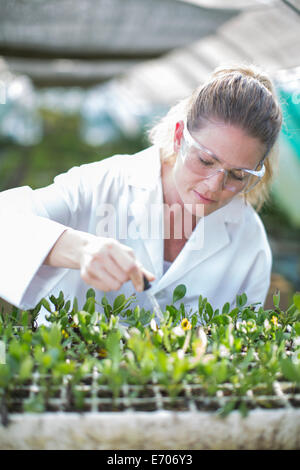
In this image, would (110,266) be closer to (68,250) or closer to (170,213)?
(68,250)

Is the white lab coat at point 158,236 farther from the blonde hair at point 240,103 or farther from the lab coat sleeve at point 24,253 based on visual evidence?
the blonde hair at point 240,103

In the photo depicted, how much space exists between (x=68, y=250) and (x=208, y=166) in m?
0.57

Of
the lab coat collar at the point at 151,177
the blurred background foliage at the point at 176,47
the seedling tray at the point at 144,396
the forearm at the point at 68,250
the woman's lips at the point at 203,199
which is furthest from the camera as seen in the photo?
the blurred background foliage at the point at 176,47

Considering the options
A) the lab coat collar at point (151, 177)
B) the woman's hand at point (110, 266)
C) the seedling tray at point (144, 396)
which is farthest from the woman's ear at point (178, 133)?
the seedling tray at point (144, 396)

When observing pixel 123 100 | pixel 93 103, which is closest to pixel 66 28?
pixel 123 100

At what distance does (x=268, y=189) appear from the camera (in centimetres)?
207

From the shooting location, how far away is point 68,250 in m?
1.24

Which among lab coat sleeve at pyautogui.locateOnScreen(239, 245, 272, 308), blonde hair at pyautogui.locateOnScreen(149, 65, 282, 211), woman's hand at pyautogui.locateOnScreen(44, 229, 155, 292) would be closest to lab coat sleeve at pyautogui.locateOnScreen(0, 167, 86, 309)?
woman's hand at pyautogui.locateOnScreen(44, 229, 155, 292)

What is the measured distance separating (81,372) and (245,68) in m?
1.22

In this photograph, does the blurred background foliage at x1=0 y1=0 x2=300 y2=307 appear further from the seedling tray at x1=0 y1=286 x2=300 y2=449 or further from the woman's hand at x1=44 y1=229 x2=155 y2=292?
the seedling tray at x1=0 y1=286 x2=300 y2=449

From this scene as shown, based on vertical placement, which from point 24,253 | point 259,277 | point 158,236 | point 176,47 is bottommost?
point 259,277

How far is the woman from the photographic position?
1243 mm

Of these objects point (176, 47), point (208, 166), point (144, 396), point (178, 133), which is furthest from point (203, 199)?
point (176, 47)

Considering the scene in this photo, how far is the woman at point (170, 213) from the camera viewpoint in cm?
124
